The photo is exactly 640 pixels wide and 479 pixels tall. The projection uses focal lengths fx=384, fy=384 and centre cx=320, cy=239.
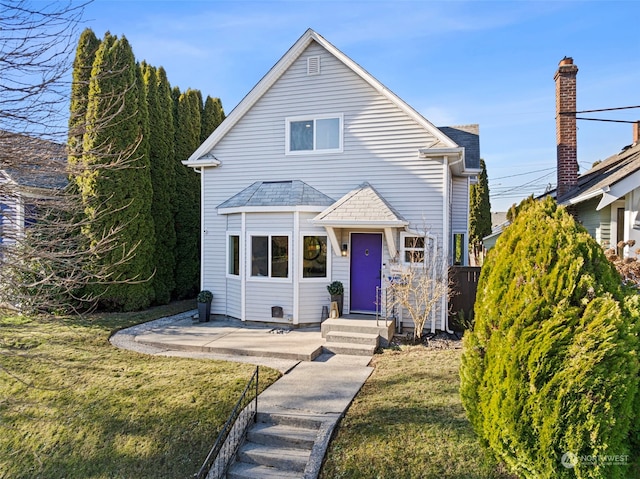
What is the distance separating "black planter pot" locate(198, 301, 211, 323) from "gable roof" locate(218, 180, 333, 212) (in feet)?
9.39

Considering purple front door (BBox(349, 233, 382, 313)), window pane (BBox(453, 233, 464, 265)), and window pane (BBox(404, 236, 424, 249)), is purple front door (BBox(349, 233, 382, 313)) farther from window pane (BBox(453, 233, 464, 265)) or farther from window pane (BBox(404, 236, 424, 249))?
window pane (BBox(453, 233, 464, 265))

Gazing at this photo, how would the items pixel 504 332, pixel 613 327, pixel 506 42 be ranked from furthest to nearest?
pixel 506 42 → pixel 504 332 → pixel 613 327

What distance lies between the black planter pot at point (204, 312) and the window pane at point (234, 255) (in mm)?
1227

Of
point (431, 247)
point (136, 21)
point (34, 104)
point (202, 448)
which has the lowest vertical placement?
point (202, 448)

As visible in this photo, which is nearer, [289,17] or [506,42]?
[289,17]

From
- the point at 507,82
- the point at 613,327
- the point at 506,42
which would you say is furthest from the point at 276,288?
the point at 507,82

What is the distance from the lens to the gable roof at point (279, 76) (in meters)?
9.75

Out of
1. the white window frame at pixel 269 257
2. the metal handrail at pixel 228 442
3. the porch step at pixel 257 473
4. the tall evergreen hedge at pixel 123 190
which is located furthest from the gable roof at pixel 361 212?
the tall evergreen hedge at pixel 123 190

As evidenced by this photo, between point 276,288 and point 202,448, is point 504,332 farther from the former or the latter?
point 276,288

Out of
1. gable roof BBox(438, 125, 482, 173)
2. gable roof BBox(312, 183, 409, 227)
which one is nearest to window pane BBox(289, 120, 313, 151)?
gable roof BBox(312, 183, 409, 227)

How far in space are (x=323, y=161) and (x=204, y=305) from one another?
17.8 feet

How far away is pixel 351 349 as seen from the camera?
8.40 meters

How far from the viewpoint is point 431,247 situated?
9.82 meters

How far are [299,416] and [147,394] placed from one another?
2700mm
